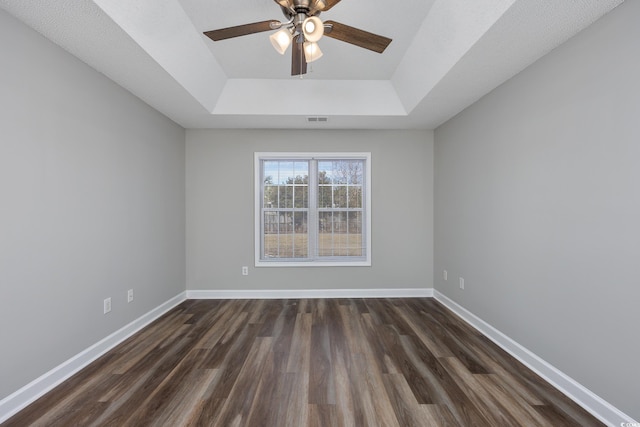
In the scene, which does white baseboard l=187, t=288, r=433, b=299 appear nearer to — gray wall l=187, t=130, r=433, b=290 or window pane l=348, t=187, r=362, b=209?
gray wall l=187, t=130, r=433, b=290

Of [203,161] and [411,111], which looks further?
[203,161]

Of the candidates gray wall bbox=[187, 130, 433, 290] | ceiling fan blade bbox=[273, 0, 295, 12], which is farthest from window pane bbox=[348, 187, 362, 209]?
ceiling fan blade bbox=[273, 0, 295, 12]

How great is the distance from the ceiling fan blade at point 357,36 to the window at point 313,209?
2.24m

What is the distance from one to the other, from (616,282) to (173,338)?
3495mm

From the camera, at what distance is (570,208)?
1899 millimetres

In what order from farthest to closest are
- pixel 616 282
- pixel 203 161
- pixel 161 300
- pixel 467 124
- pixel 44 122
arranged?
pixel 203 161, pixel 161 300, pixel 467 124, pixel 44 122, pixel 616 282

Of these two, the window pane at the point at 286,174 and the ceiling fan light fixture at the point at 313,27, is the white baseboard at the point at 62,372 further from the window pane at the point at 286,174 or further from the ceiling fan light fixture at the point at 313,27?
the ceiling fan light fixture at the point at 313,27

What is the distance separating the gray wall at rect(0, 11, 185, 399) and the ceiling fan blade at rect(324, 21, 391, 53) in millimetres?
1988

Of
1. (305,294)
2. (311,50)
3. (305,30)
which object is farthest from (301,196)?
(305,30)

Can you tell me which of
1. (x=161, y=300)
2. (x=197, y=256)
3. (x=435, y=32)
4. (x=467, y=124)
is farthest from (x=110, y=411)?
(x=467, y=124)

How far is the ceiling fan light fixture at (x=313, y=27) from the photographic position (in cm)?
159

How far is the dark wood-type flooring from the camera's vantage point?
5.50ft

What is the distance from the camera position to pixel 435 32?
2.22 m

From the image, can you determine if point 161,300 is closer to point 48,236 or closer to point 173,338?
point 173,338
